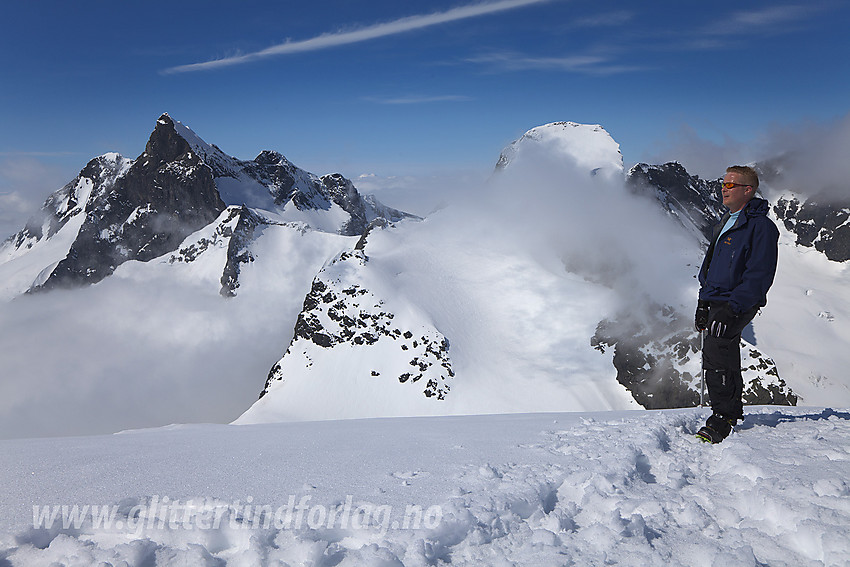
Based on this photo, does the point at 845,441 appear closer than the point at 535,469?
No

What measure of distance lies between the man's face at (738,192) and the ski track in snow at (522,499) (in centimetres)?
302

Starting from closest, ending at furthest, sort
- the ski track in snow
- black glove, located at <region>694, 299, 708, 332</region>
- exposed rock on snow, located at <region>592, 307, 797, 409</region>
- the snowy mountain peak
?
the ski track in snow → black glove, located at <region>694, 299, 708, 332</region> → exposed rock on snow, located at <region>592, 307, 797, 409</region> → the snowy mountain peak

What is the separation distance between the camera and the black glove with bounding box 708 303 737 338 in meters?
6.16

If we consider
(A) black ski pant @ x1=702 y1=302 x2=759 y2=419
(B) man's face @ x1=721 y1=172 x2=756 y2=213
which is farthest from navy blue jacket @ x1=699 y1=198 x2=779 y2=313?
(A) black ski pant @ x1=702 y1=302 x2=759 y2=419

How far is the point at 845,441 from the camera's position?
565 centimetres

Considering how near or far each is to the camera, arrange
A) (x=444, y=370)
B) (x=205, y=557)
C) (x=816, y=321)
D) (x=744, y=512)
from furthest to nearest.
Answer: (x=816, y=321)
(x=444, y=370)
(x=744, y=512)
(x=205, y=557)

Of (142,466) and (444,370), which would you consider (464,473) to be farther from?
(444,370)

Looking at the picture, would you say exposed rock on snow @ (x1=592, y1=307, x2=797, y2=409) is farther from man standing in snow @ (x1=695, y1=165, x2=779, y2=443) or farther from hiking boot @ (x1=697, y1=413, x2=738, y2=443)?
hiking boot @ (x1=697, y1=413, x2=738, y2=443)

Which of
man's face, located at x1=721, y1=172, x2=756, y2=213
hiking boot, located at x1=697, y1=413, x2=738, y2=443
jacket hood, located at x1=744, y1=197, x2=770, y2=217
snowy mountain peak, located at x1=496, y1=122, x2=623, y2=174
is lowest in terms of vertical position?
Result: snowy mountain peak, located at x1=496, y1=122, x2=623, y2=174

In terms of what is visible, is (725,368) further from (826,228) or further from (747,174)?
(826,228)

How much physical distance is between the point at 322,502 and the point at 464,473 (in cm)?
146

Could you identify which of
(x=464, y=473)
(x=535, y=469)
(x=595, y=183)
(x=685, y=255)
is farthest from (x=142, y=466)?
(x=595, y=183)

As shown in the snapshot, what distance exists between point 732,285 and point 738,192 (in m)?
1.24

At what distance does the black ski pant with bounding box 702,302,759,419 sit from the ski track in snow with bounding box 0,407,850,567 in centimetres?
38
